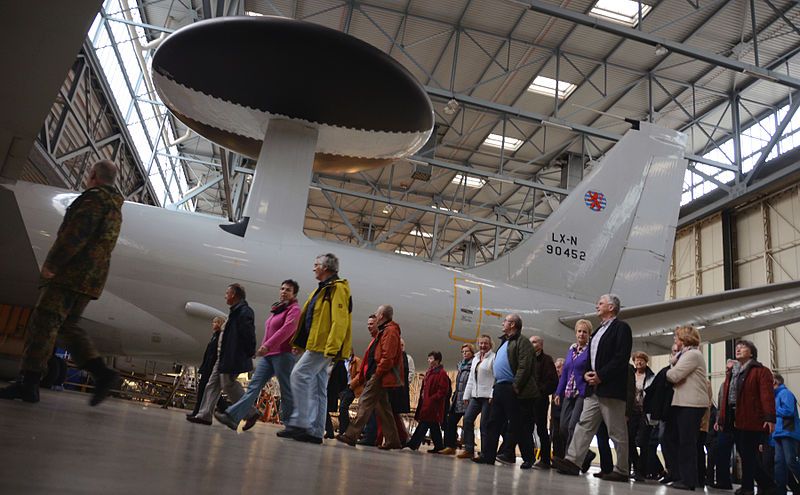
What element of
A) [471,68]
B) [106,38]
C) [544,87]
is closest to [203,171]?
[106,38]

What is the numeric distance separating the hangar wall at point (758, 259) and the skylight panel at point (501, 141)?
731 centimetres

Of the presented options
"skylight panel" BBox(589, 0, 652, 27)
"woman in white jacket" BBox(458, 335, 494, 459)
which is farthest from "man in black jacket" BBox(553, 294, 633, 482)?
"skylight panel" BBox(589, 0, 652, 27)

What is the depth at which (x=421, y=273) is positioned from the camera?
8.58 metres

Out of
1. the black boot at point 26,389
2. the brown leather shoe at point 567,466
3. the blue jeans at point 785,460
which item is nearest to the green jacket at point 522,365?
the brown leather shoe at point 567,466

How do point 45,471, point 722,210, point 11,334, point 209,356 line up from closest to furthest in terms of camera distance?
1. point 45,471
2. point 209,356
3. point 11,334
4. point 722,210

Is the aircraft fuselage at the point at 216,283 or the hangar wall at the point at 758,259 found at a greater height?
the hangar wall at the point at 758,259

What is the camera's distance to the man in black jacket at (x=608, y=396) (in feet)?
17.3

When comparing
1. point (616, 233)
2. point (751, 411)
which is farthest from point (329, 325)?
point (616, 233)

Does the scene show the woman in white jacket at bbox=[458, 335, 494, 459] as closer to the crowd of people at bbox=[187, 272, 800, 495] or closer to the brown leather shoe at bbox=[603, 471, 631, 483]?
the crowd of people at bbox=[187, 272, 800, 495]

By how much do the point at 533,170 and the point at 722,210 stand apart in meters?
6.24

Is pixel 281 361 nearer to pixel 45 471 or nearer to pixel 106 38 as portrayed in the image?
pixel 45 471

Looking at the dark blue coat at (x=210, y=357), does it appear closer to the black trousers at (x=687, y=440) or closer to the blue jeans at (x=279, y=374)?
the blue jeans at (x=279, y=374)

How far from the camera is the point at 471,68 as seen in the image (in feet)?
55.1

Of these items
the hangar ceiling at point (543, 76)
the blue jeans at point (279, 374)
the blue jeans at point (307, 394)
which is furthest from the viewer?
the hangar ceiling at point (543, 76)
